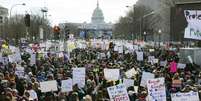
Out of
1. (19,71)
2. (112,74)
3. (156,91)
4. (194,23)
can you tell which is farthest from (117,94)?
(19,71)

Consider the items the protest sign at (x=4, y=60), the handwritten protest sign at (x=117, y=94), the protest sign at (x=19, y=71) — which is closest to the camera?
the handwritten protest sign at (x=117, y=94)

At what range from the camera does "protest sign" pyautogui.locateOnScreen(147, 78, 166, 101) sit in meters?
16.3

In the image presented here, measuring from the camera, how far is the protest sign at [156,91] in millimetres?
16266

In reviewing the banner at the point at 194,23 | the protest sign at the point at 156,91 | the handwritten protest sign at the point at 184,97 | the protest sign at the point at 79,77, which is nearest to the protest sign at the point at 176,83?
the banner at the point at 194,23

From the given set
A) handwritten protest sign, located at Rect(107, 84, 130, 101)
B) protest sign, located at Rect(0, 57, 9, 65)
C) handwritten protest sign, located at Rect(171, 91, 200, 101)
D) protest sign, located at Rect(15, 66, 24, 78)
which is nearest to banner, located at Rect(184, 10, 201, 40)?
handwritten protest sign, located at Rect(171, 91, 200, 101)

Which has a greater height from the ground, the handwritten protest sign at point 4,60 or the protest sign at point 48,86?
the handwritten protest sign at point 4,60

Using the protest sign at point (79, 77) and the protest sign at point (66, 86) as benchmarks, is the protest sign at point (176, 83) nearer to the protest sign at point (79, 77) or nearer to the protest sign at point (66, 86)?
the protest sign at point (79, 77)

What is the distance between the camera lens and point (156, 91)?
16.3 metres

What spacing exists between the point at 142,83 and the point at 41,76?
464 centimetres

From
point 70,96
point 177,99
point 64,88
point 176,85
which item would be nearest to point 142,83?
point 176,85

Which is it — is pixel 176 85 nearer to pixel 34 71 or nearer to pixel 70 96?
pixel 70 96

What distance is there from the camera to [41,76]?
81.4 ft

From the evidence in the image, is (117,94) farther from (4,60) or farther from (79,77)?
(4,60)

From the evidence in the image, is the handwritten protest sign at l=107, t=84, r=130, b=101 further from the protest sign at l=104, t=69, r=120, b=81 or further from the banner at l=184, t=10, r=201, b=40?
the protest sign at l=104, t=69, r=120, b=81
